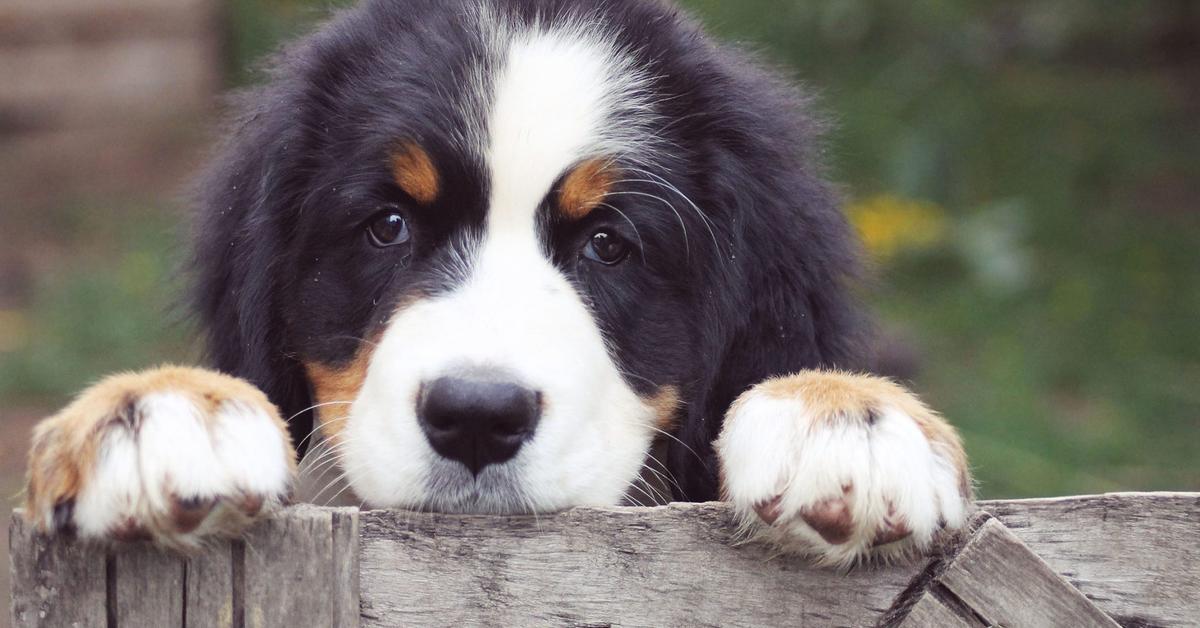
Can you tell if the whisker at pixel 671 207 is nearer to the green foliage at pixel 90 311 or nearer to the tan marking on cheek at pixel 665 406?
the tan marking on cheek at pixel 665 406

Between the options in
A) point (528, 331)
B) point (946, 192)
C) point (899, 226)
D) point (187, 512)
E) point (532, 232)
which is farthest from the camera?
point (946, 192)

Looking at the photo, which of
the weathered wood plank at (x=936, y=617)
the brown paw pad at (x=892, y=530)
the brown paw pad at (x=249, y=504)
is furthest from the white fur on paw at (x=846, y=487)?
the brown paw pad at (x=249, y=504)

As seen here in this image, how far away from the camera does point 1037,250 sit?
320 inches

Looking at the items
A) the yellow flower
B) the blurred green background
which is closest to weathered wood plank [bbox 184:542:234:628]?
the blurred green background

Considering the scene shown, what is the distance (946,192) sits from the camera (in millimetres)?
8562

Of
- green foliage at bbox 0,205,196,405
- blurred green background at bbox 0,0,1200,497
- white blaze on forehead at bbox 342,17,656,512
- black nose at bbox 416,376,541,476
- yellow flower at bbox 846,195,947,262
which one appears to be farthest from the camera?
yellow flower at bbox 846,195,947,262

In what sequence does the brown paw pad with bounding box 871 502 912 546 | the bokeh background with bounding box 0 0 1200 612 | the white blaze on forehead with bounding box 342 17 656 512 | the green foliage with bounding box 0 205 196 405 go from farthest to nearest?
the green foliage with bounding box 0 205 196 405 < the bokeh background with bounding box 0 0 1200 612 < the white blaze on forehead with bounding box 342 17 656 512 < the brown paw pad with bounding box 871 502 912 546

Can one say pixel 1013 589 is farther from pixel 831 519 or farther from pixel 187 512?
pixel 187 512

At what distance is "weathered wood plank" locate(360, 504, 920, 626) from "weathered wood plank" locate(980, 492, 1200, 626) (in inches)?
8.5

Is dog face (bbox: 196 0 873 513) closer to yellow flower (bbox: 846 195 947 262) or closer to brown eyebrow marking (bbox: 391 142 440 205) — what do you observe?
brown eyebrow marking (bbox: 391 142 440 205)

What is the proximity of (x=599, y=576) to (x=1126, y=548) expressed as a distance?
32.3 inches

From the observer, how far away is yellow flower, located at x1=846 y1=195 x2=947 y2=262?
312 inches

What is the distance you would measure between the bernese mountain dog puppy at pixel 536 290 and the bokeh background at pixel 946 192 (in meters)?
1.59

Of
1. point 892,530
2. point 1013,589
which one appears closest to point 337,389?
point 892,530
